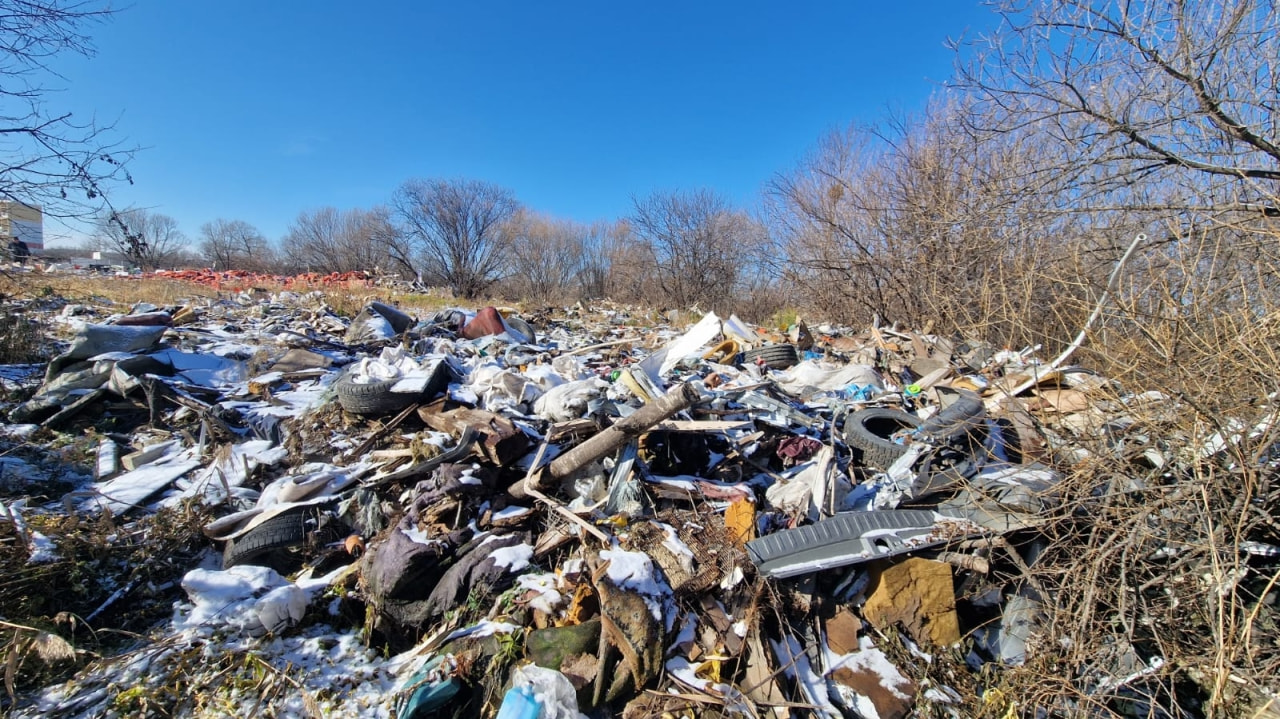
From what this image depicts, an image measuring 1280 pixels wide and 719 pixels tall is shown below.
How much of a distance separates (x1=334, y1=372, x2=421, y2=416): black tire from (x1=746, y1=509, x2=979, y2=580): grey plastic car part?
2944mm

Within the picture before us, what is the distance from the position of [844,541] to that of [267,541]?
301 cm

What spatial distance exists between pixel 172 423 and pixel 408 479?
2.59 m

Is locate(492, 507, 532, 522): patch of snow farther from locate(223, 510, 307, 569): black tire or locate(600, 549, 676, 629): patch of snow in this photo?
locate(223, 510, 307, 569): black tire

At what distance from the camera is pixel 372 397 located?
12.6 ft

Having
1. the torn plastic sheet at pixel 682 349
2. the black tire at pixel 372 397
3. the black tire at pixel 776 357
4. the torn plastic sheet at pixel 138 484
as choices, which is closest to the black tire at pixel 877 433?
the torn plastic sheet at pixel 682 349

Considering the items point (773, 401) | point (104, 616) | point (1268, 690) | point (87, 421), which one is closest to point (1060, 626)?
point (1268, 690)

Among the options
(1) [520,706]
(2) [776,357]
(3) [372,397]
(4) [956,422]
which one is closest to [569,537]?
(1) [520,706]

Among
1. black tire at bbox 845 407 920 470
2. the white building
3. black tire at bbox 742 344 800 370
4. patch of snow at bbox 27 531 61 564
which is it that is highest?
the white building

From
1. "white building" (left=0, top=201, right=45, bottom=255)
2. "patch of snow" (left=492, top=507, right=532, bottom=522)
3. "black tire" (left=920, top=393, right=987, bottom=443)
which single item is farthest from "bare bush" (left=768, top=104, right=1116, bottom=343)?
"white building" (left=0, top=201, right=45, bottom=255)

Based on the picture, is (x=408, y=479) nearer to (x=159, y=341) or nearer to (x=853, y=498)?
(x=853, y=498)

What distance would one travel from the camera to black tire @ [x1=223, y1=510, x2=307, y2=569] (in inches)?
106

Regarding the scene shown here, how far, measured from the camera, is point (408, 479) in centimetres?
321

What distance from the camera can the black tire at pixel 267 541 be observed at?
269 cm

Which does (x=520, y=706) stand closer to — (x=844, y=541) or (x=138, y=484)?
(x=844, y=541)
